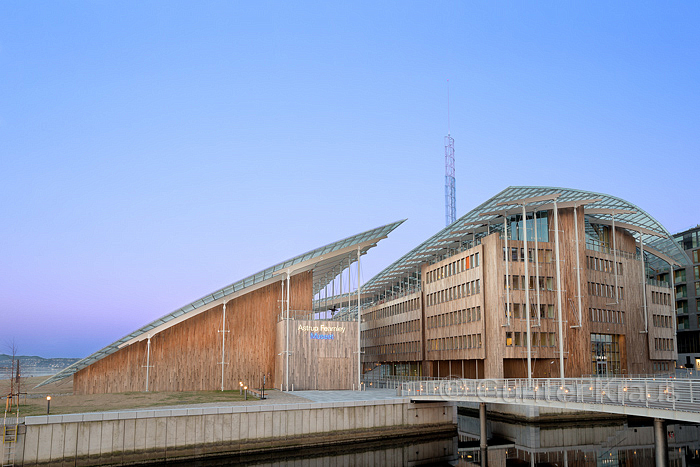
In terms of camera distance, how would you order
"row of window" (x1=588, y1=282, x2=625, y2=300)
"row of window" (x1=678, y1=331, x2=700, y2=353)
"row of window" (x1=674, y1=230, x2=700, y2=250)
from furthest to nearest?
"row of window" (x1=674, y1=230, x2=700, y2=250)
"row of window" (x1=678, y1=331, x2=700, y2=353)
"row of window" (x1=588, y1=282, x2=625, y2=300)

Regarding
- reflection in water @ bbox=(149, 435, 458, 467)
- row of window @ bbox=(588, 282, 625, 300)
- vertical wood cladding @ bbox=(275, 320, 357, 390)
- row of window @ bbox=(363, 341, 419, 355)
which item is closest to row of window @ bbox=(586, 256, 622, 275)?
row of window @ bbox=(588, 282, 625, 300)

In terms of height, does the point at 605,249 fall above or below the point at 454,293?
above

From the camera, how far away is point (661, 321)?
62.1 meters

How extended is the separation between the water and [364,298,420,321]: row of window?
96.6ft

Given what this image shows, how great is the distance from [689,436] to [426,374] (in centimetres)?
3120

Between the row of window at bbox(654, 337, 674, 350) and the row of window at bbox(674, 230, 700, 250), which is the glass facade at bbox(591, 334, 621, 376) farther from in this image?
the row of window at bbox(674, 230, 700, 250)

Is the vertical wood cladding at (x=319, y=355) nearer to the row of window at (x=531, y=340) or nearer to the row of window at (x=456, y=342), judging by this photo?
the row of window at (x=456, y=342)

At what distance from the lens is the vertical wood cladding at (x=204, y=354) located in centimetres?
4209

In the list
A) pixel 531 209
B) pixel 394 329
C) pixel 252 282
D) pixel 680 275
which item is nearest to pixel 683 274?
pixel 680 275

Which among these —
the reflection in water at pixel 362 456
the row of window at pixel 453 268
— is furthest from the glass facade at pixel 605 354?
the reflection in water at pixel 362 456

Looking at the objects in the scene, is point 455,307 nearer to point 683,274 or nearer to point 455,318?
point 455,318

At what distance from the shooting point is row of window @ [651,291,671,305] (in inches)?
2440

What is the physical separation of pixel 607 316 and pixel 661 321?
12.1m

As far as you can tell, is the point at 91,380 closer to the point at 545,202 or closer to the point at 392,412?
the point at 392,412
